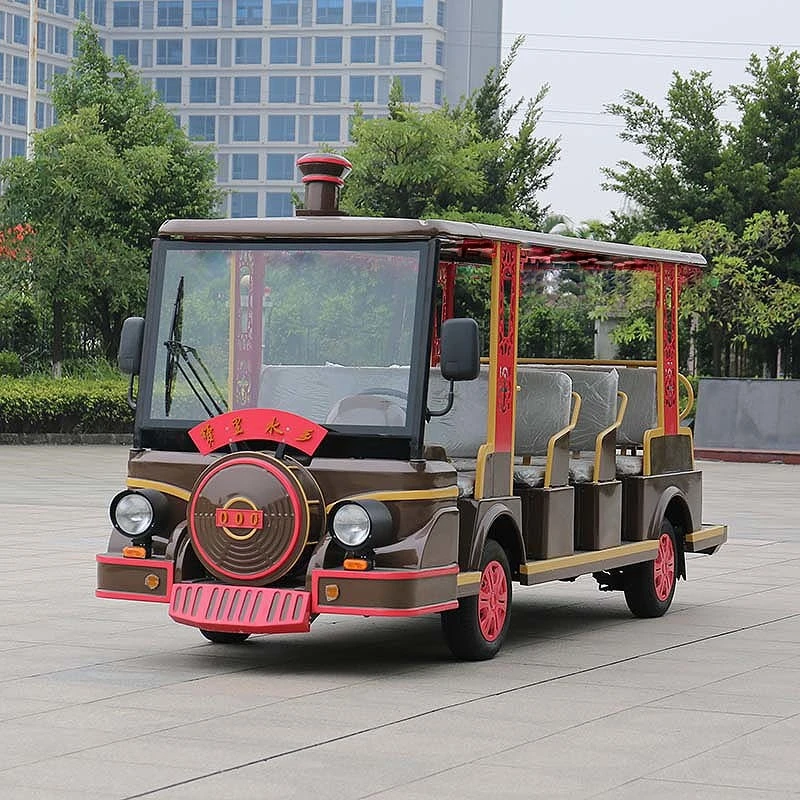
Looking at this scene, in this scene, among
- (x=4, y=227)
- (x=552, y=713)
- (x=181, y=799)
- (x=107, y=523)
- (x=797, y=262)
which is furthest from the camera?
(x=797, y=262)

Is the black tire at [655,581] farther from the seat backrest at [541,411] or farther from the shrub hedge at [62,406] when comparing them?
the shrub hedge at [62,406]

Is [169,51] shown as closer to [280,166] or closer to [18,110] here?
[18,110]

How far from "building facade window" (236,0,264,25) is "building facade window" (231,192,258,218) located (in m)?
10.9

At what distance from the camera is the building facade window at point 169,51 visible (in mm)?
120375

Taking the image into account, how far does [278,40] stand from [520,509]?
111 m

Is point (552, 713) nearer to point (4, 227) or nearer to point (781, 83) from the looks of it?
point (4, 227)

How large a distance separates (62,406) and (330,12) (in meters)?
89.2

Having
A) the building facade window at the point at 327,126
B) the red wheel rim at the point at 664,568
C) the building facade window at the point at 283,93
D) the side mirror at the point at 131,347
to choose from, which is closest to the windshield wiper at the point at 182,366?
the side mirror at the point at 131,347

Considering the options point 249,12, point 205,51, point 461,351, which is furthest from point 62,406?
point 249,12

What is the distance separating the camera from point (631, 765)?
671 cm

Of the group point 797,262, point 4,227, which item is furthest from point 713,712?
point 797,262

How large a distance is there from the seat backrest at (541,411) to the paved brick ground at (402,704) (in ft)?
3.57

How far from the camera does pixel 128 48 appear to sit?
4813 inches

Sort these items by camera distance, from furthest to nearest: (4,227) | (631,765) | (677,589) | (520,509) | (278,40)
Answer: (278,40) → (4,227) → (677,589) → (520,509) → (631,765)
